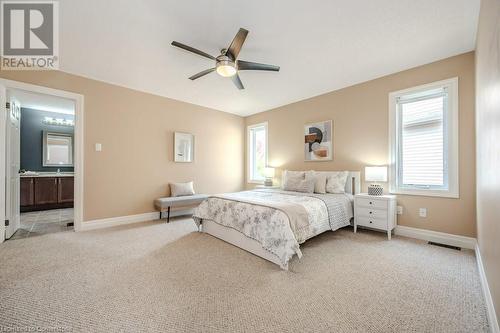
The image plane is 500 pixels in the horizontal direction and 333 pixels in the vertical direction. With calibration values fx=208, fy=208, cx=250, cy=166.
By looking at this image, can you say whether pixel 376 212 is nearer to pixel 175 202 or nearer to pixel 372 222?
pixel 372 222

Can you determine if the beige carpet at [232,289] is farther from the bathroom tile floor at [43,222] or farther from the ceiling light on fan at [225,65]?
the ceiling light on fan at [225,65]

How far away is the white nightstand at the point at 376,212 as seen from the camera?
3.13 meters

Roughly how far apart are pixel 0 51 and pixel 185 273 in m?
3.80

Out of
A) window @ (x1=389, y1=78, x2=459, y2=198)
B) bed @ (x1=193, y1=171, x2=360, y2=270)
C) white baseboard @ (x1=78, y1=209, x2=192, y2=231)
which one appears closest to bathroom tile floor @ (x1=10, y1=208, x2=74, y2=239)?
white baseboard @ (x1=78, y1=209, x2=192, y2=231)

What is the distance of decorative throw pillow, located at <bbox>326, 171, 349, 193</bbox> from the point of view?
3.80 m

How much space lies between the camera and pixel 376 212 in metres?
3.22

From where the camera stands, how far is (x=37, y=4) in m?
2.12

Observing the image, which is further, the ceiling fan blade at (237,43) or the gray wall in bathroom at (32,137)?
the gray wall in bathroom at (32,137)

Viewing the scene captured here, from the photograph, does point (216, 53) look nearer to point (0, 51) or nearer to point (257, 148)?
point (0, 51)

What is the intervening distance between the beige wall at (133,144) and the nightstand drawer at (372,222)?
349 cm

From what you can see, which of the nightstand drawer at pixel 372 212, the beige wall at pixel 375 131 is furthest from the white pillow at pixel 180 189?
the nightstand drawer at pixel 372 212

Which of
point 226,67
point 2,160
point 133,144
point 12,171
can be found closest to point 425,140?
point 226,67

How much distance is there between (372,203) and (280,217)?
180cm

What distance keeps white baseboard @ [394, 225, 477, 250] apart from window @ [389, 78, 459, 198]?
0.56 metres
